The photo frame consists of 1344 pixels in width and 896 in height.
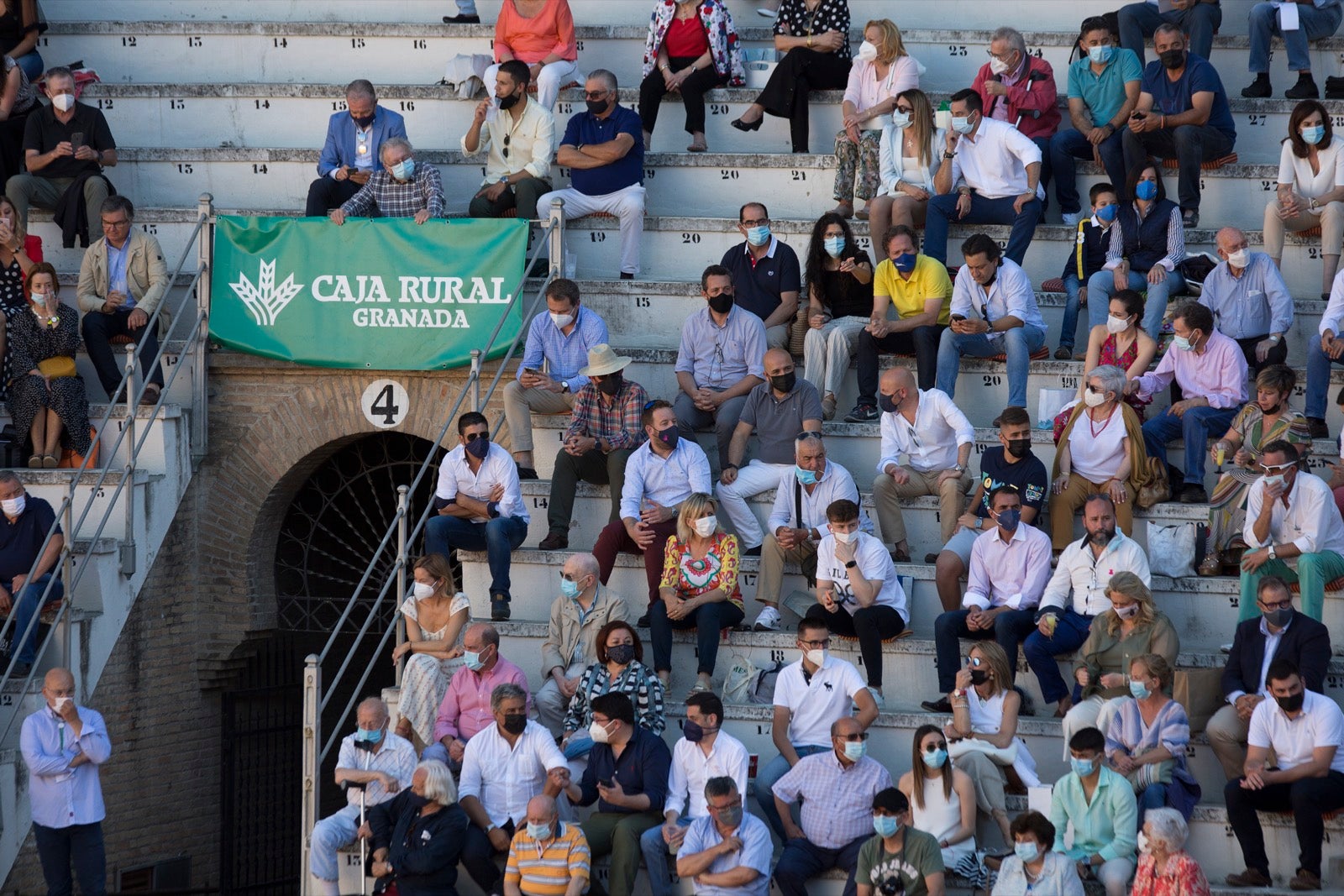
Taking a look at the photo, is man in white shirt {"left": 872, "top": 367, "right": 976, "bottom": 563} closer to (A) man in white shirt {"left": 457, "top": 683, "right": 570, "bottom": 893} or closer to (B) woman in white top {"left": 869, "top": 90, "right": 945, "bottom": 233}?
(B) woman in white top {"left": 869, "top": 90, "right": 945, "bottom": 233}

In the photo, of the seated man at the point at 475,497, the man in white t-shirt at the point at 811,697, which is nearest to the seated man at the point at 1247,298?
the man in white t-shirt at the point at 811,697

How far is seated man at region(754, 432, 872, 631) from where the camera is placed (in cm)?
1235

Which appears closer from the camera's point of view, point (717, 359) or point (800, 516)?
point (800, 516)

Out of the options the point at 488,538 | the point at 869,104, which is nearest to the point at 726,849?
the point at 488,538

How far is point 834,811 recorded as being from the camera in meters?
11.0

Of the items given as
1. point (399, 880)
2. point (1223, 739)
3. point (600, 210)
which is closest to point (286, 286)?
point (600, 210)

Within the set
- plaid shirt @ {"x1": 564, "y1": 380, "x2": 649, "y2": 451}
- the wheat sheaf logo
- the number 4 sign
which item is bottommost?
plaid shirt @ {"x1": 564, "y1": 380, "x2": 649, "y2": 451}

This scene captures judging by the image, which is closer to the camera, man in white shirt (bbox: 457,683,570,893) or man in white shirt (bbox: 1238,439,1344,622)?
man in white shirt (bbox: 457,683,570,893)

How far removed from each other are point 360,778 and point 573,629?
1.60 m

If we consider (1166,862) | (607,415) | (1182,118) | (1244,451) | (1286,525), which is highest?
(1182,118)

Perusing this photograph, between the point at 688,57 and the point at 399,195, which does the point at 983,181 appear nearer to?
the point at 688,57

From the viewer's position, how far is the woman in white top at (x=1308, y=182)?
1415 centimetres

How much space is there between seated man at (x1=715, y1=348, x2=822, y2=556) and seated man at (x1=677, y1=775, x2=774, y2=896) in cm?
255

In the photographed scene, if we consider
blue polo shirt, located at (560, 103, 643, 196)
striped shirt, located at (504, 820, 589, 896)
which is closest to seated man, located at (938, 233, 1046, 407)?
blue polo shirt, located at (560, 103, 643, 196)
